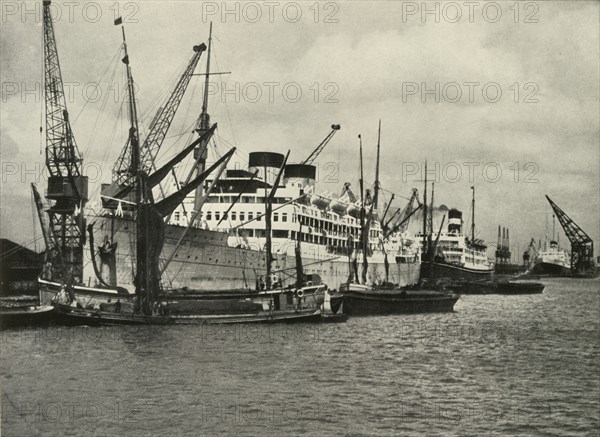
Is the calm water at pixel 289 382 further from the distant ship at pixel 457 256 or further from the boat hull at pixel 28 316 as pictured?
the distant ship at pixel 457 256

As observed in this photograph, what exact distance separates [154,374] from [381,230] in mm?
52289

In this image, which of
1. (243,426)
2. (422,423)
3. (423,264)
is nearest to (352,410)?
(422,423)

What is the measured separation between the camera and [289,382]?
19188 mm

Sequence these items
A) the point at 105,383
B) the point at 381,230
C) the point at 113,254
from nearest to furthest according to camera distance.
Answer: the point at 105,383
the point at 113,254
the point at 381,230

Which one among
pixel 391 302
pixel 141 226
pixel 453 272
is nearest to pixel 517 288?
pixel 453 272

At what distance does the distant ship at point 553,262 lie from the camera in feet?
Answer: 434

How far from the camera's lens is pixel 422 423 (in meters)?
15.7

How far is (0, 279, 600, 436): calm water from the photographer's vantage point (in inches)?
602

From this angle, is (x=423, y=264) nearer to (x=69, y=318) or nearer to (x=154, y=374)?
(x=69, y=318)

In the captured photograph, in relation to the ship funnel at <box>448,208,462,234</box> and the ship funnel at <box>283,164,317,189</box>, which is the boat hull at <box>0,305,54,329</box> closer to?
the ship funnel at <box>283,164,317,189</box>

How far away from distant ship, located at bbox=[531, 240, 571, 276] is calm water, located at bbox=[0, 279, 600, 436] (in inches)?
4213

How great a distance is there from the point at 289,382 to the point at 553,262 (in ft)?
403

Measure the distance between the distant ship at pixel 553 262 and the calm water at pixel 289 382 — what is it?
351 ft

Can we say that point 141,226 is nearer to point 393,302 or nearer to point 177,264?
point 177,264
